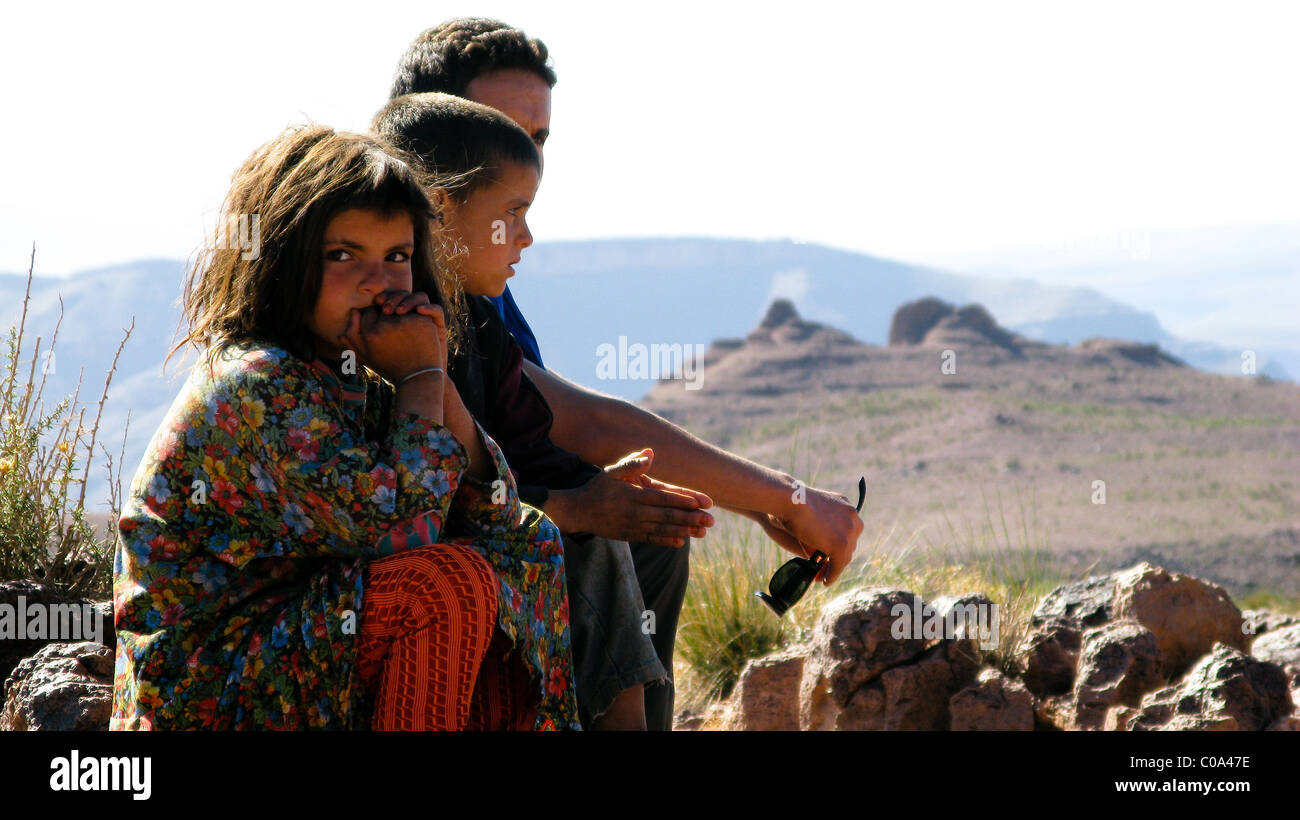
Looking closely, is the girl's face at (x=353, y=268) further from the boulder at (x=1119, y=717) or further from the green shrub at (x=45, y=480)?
the boulder at (x=1119, y=717)

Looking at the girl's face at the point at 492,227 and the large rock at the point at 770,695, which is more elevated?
the girl's face at the point at 492,227

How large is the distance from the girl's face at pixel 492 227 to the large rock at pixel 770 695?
6.80 feet

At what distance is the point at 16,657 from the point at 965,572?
485cm

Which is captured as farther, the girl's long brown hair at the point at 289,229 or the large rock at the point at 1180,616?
the large rock at the point at 1180,616

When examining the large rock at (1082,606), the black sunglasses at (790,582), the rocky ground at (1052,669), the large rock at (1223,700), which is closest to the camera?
the black sunglasses at (790,582)

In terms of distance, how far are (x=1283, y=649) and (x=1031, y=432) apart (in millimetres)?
37145

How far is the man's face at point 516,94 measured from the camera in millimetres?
4043

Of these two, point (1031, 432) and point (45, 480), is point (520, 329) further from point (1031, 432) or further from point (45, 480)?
point (1031, 432)

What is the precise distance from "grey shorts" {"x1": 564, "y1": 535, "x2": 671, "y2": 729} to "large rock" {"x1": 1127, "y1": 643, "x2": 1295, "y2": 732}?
1.62 m

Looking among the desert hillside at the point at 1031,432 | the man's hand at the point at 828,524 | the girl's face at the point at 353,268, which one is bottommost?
the man's hand at the point at 828,524

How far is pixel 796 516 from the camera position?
3.23 m

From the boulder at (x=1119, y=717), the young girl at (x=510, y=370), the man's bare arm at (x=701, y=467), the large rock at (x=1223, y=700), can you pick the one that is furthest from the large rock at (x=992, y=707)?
the young girl at (x=510, y=370)

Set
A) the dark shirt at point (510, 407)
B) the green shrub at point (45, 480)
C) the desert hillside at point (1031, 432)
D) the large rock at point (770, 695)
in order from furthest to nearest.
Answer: the desert hillside at point (1031, 432)
the large rock at point (770, 695)
the green shrub at point (45, 480)
the dark shirt at point (510, 407)
